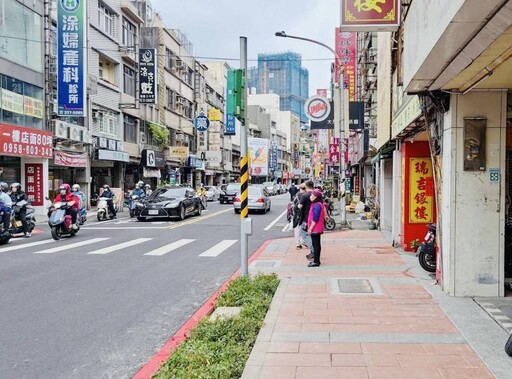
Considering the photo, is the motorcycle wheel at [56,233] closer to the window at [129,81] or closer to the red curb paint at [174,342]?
the red curb paint at [174,342]

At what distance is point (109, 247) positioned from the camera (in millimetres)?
13188

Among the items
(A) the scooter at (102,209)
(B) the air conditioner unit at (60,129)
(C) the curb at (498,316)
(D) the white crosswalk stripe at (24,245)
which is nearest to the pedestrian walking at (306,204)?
(C) the curb at (498,316)

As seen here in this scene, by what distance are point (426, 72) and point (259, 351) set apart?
3995 millimetres

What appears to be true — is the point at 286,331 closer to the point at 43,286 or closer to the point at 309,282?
the point at 309,282

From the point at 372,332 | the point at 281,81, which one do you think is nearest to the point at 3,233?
the point at 372,332

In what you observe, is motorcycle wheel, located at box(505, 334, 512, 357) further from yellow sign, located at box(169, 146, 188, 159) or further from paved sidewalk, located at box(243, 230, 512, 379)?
yellow sign, located at box(169, 146, 188, 159)

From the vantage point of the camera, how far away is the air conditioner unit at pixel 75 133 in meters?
26.9

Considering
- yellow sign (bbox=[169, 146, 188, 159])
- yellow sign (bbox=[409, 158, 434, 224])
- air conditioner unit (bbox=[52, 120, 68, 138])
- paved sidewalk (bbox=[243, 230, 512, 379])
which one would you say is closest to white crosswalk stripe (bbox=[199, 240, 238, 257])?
paved sidewalk (bbox=[243, 230, 512, 379])

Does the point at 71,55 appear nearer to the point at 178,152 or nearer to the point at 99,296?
the point at 178,152

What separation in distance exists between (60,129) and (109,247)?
48.8 ft

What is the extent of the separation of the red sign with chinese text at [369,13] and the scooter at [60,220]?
1053 cm

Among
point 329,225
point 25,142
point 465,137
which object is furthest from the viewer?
point 25,142

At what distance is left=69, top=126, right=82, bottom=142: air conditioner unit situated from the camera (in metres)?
26.9

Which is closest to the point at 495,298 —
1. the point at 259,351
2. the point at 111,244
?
the point at 259,351
